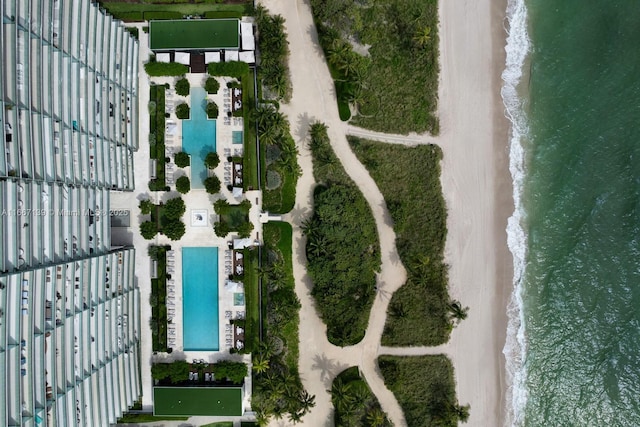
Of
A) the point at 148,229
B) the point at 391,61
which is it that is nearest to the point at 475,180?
the point at 391,61

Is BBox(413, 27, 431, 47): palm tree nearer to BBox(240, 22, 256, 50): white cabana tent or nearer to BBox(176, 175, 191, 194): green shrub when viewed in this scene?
BBox(240, 22, 256, 50): white cabana tent

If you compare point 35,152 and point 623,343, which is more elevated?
point 35,152

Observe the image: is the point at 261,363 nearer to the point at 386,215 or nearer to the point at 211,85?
the point at 386,215

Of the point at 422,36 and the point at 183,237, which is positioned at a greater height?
the point at 422,36

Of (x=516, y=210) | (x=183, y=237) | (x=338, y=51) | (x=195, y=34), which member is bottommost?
(x=183, y=237)

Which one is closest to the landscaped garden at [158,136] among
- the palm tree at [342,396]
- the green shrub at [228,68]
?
the green shrub at [228,68]

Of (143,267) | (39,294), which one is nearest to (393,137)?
(143,267)

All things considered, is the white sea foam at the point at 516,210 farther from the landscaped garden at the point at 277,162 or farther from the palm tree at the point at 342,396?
Result: the landscaped garden at the point at 277,162

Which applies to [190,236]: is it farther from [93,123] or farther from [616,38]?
[616,38]
